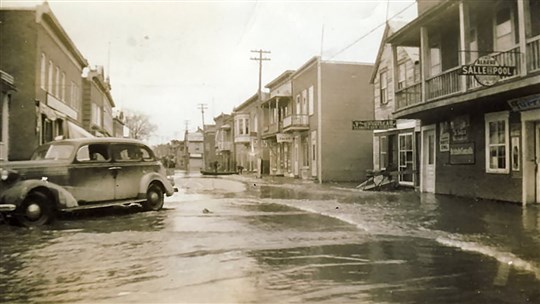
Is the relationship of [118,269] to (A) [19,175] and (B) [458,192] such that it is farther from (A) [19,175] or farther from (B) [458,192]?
(B) [458,192]

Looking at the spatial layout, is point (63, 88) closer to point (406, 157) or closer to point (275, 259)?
point (406, 157)

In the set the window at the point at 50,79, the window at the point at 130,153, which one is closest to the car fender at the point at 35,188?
the window at the point at 130,153

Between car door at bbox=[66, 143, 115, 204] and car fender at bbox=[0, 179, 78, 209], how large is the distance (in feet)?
0.92

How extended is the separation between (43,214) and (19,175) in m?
0.83

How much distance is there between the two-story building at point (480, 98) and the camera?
10.9m

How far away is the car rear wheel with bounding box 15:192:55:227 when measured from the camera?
853 cm

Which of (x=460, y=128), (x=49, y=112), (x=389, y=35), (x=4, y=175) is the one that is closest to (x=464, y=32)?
(x=460, y=128)

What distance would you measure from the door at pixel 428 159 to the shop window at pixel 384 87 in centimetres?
432

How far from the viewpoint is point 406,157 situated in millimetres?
19641

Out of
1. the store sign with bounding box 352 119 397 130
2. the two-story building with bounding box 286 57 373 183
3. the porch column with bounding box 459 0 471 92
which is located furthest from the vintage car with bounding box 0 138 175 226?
the two-story building with bounding box 286 57 373 183

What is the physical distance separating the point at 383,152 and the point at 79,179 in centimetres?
1531

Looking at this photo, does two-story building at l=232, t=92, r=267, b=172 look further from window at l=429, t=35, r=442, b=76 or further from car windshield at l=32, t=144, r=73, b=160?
car windshield at l=32, t=144, r=73, b=160

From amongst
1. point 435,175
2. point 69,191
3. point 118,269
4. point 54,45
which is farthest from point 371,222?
point 54,45

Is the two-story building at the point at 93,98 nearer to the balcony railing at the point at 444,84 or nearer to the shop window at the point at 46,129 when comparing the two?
the shop window at the point at 46,129
